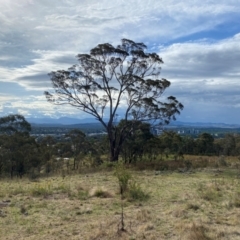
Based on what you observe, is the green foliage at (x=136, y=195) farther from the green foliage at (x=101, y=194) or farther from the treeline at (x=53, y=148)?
the treeline at (x=53, y=148)

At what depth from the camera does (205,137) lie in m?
46.8

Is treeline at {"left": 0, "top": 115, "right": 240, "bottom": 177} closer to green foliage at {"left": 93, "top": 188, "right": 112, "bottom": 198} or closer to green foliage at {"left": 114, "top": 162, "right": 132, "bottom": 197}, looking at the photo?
green foliage at {"left": 93, "top": 188, "right": 112, "bottom": 198}

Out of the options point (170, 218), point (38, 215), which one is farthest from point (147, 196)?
point (38, 215)

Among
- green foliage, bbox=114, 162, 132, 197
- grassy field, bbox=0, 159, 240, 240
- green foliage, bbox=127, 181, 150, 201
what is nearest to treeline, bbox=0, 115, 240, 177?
grassy field, bbox=0, 159, 240, 240

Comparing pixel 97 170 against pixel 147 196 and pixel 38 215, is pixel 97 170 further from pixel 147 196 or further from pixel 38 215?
pixel 38 215

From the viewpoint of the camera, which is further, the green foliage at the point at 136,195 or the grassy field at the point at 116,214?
the green foliage at the point at 136,195

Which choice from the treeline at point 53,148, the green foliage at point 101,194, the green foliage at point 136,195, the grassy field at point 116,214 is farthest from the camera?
the treeline at point 53,148

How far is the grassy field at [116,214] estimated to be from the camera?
262 inches

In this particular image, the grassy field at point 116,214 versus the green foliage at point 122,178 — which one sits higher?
the green foliage at point 122,178

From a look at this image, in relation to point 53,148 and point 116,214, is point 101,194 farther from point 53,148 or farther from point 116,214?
point 53,148

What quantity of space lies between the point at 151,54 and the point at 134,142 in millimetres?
9250

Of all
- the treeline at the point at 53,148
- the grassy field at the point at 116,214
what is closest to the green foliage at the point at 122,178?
the grassy field at the point at 116,214

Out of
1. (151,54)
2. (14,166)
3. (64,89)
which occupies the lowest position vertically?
(14,166)

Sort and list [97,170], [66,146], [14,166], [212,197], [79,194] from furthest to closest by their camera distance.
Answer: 1. [66,146]
2. [14,166]
3. [97,170]
4. [79,194]
5. [212,197]
